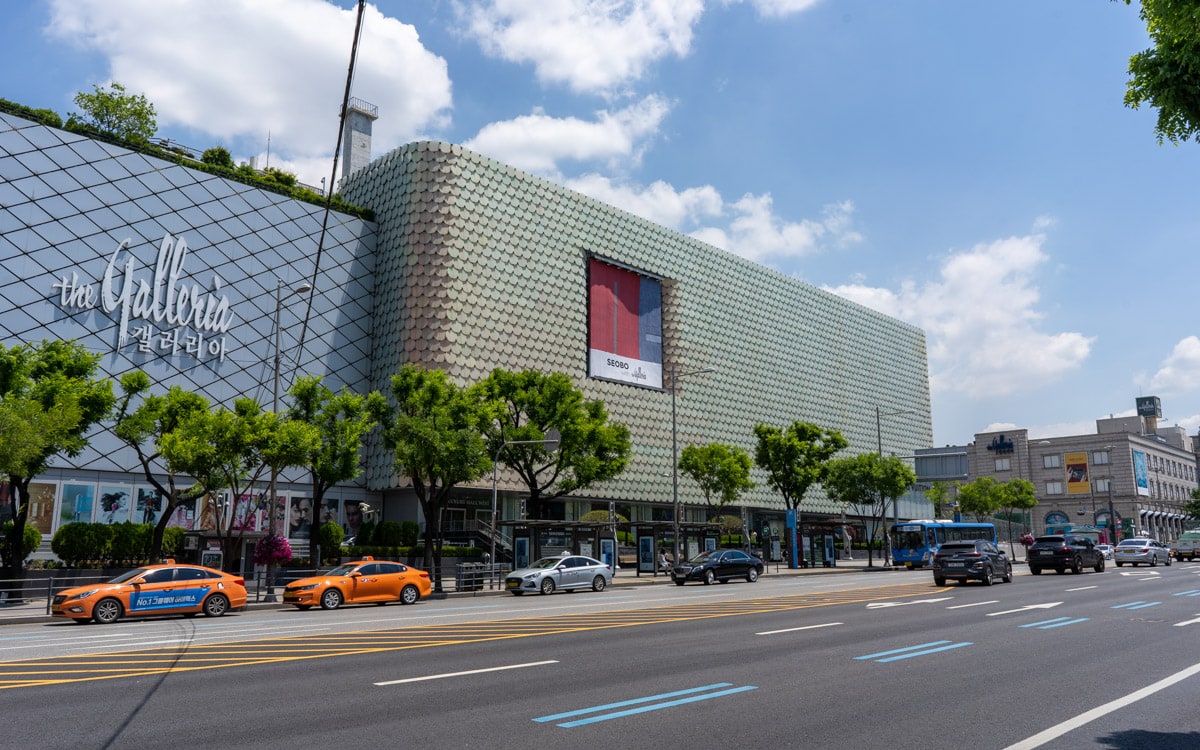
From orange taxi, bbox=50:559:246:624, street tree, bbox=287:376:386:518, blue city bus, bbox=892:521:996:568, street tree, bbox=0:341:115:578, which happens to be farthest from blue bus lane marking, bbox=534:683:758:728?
blue city bus, bbox=892:521:996:568

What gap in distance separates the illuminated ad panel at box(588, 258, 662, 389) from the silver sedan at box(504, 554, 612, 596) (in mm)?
27491

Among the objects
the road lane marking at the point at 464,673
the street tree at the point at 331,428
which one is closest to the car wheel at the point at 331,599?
the street tree at the point at 331,428

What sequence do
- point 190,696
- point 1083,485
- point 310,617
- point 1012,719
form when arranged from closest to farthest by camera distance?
1. point 1012,719
2. point 190,696
3. point 310,617
4. point 1083,485

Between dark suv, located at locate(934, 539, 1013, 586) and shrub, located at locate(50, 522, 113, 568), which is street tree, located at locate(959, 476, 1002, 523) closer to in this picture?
dark suv, located at locate(934, 539, 1013, 586)

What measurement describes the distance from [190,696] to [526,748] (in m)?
4.90

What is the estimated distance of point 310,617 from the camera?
22609 mm

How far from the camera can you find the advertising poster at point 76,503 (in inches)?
1681

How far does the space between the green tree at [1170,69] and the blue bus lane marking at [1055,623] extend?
34.3 feet

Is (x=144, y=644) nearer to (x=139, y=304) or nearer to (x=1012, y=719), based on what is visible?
(x=1012, y=719)

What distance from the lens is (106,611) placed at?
71.8ft

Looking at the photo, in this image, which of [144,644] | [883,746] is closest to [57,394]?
[144,644]

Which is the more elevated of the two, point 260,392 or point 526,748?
point 260,392

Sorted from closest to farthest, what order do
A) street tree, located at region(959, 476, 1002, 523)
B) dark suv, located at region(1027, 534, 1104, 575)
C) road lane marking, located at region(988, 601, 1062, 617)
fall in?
1. road lane marking, located at region(988, 601, 1062, 617)
2. dark suv, located at region(1027, 534, 1104, 575)
3. street tree, located at region(959, 476, 1002, 523)

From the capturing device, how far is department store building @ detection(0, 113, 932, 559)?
4384 centimetres
